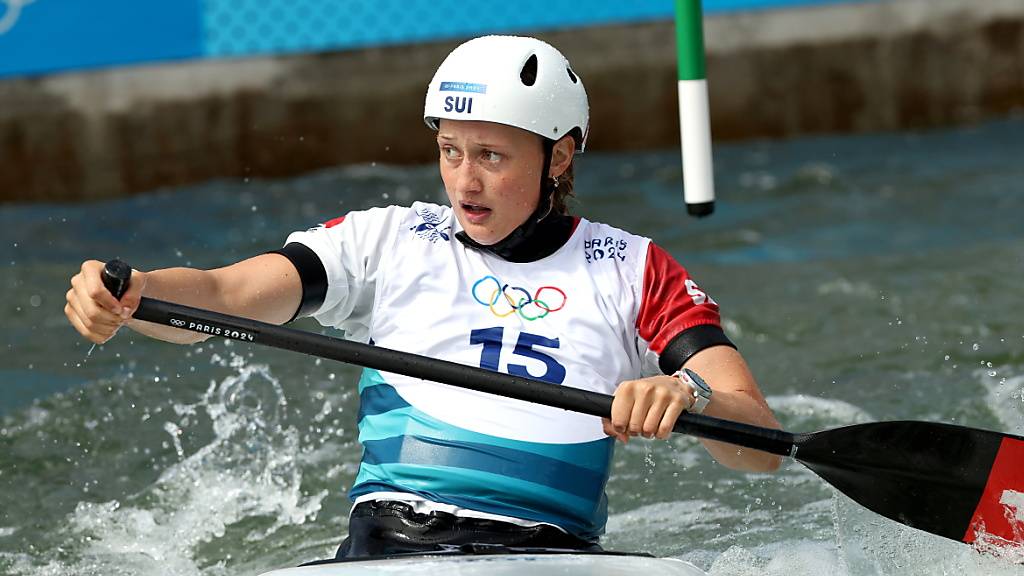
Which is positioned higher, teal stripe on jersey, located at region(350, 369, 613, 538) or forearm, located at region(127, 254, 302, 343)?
forearm, located at region(127, 254, 302, 343)

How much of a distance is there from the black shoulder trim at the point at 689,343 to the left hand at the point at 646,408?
0.27 m

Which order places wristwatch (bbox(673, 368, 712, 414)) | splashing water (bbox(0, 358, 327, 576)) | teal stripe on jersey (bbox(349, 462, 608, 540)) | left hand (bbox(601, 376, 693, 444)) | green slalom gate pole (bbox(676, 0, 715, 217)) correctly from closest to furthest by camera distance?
left hand (bbox(601, 376, 693, 444)) → wristwatch (bbox(673, 368, 712, 414)) → teal stripe on jersey (bbox(349, 462, 608, 540)) → splashing water (bbox(0, 358, 327, 576)) → green slalom gate pole (bbox(676, 0, 715, 217))

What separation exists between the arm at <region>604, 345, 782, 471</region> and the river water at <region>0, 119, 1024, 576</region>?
447 millimetres

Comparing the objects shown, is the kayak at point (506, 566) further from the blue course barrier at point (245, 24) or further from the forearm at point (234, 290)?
the blue course barrier at point (245, 24)

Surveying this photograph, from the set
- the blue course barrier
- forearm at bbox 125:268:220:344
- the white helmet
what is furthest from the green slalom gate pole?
the blue course barrier

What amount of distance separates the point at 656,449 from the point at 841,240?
3.17 m

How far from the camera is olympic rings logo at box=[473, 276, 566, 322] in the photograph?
3.08 meters

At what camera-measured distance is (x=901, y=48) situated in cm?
988

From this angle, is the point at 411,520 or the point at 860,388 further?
the point at 860,388

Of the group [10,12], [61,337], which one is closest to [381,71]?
[10,12]

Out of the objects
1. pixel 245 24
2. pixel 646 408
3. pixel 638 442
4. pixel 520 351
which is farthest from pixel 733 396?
pixel 245 24

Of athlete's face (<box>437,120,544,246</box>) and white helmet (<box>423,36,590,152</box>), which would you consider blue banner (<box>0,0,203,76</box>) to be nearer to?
white helmet (<box>423,36,590,152</box>)

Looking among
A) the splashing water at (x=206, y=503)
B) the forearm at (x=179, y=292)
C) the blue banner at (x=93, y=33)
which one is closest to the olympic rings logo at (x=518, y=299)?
the forearm at (x=179, y=292)

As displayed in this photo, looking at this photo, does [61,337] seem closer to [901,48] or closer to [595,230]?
[595,230]
